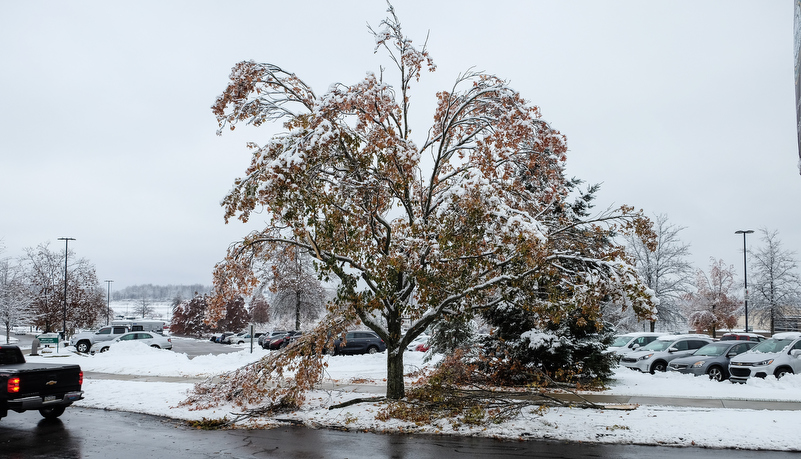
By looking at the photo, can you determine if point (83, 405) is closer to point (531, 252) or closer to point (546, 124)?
point (531, 252)

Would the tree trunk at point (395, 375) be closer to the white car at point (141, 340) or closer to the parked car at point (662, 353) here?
the parked car at point (662, 353)

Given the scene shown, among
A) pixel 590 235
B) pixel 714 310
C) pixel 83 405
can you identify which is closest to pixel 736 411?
pixel 590 235

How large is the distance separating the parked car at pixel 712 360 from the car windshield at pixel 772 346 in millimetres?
799

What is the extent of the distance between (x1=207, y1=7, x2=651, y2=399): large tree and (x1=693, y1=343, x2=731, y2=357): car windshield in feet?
32.7

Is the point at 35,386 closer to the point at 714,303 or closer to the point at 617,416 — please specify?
the point at 617,416

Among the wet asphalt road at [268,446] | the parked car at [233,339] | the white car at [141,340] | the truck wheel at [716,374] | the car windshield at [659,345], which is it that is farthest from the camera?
the parked car at [233,339]

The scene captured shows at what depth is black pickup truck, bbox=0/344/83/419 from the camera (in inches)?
420

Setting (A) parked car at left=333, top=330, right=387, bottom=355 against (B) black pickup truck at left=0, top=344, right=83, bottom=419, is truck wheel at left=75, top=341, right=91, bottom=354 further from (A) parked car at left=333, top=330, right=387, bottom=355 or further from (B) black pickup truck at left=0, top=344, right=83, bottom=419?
(B) black pickup truck at left=0, top=344, right=83, bottom=419

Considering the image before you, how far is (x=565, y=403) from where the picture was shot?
37.1ft

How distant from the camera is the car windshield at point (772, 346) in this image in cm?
1734

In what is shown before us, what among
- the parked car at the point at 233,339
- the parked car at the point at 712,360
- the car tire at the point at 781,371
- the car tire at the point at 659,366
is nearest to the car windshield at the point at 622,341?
the car tire at the point at 659,366

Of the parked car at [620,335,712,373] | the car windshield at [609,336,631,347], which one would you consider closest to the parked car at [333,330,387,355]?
the car windshield at [609,336,631,347]

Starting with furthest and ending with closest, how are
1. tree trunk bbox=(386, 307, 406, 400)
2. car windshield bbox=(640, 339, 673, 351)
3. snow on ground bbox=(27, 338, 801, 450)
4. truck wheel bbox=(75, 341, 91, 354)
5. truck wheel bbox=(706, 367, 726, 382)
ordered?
truck wheel bbox=(75, 341, 91, 354), car windshield bbox=(640, 339, 673, 351), truck wheel bbox=(706, 367, 726, 382), tree trunk bbox=(386, 307, 406, 400), snow on ground bbox=(27, 338, 801, 450)

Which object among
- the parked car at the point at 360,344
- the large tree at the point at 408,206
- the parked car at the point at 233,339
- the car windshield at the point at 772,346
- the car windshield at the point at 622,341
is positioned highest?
the large tree at the point at 408,206
